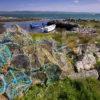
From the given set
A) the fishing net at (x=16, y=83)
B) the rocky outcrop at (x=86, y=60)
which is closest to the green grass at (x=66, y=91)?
the fishing net at (x=16, y=83)

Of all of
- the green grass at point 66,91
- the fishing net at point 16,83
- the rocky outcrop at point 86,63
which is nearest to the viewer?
the fishing net at point 16,83

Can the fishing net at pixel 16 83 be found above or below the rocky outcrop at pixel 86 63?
above

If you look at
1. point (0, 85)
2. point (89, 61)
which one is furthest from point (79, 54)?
point (0, 85)

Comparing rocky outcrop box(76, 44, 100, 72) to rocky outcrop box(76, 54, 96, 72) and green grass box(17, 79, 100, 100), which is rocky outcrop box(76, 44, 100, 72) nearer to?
rocky outcrop box(76, 54, 96, 72)

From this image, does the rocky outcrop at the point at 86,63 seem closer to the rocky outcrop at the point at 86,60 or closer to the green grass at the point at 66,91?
the rocky outcrop at the point at 86,60

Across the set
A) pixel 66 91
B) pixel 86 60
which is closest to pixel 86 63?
pixel 86 60

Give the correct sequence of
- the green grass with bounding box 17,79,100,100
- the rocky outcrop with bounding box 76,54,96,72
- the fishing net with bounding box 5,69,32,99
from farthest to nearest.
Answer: the rocky outcrop with bounding box 76,54,96,72 < the green grass with bounding box 17,79,100,100 < the fishing net with bounding box 5,69,32,99

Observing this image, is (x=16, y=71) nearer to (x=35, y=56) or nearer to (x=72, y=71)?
(x=35, y=56)

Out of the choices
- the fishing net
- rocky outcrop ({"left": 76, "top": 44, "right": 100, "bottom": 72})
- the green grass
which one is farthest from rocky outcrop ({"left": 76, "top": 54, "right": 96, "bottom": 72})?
the fishing net
